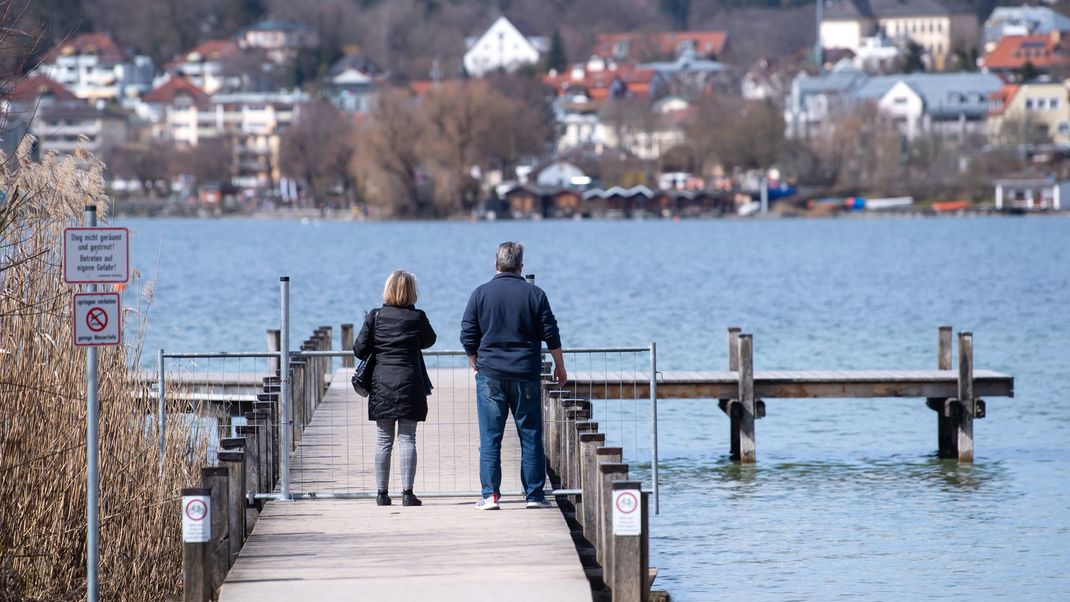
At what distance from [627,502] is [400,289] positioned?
2684 millimetres

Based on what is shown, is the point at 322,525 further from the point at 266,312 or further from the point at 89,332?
the point at 266,312

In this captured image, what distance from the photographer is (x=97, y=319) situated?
32.3 feet

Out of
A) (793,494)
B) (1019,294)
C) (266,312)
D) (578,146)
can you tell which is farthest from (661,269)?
(578,146)

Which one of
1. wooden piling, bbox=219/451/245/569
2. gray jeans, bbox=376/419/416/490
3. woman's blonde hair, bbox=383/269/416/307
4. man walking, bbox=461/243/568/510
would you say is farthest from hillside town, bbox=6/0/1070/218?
wooden piling, bbox=219/451/245/569

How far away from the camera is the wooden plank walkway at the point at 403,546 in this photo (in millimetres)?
10320

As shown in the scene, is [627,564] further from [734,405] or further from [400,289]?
[734,405]

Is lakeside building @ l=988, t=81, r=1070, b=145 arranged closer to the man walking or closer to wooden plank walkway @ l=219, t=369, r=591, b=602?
wooden plank walkway @ l=219, t=369, r=591, b=602

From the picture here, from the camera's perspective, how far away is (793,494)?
813 inches

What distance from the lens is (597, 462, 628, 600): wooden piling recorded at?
35.1ft

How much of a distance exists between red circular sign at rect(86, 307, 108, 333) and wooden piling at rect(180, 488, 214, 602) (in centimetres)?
107

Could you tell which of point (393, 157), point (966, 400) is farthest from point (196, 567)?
point (393, 157)

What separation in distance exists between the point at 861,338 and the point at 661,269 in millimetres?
36255

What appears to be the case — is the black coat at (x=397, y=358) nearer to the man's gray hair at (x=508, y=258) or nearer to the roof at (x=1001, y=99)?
the man's gray hair at (x=508, y=258)

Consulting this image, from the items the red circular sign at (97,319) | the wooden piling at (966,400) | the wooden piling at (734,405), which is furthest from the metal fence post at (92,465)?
the wooden piling at (966,400)
